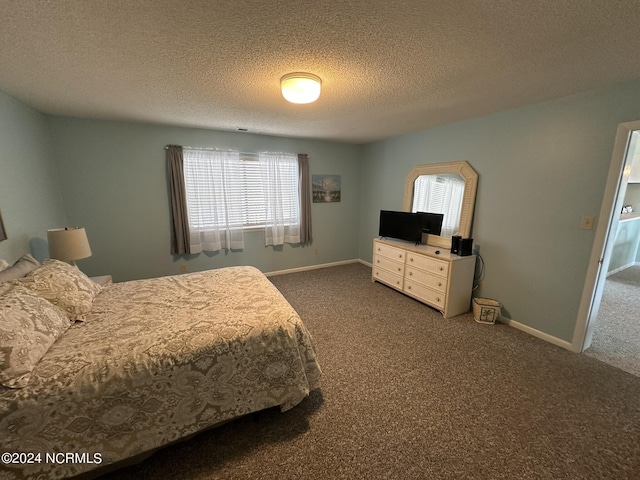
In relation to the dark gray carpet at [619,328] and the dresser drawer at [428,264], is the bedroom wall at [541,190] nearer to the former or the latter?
the dark gray carpet at [619,328]

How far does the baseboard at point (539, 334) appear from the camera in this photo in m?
2.44

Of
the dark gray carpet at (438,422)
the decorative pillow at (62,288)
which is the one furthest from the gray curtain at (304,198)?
the decorative pillow at (62,288)

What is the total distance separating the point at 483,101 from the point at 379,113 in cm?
98

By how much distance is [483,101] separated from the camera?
7.97 feet

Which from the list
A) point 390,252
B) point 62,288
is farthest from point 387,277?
point 62,288

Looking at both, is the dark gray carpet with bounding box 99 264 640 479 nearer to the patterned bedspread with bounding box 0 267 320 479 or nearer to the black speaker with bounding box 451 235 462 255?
the patterned bedspread with bounding box 0 267 320 479

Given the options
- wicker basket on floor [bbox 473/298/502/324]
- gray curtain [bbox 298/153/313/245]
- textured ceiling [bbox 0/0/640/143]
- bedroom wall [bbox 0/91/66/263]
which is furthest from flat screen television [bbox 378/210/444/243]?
bedroom wall [bbox 0/91/66/263]

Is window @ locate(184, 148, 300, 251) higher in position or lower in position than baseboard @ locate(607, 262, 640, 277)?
higher

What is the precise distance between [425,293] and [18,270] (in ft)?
12.4

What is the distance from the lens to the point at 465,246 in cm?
299

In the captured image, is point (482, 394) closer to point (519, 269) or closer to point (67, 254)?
point (519, 269)

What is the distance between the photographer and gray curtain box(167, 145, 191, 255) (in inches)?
137

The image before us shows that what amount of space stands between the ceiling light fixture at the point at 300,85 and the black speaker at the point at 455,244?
2.29 meters

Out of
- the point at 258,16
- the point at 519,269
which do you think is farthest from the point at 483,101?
the point at 258,16
